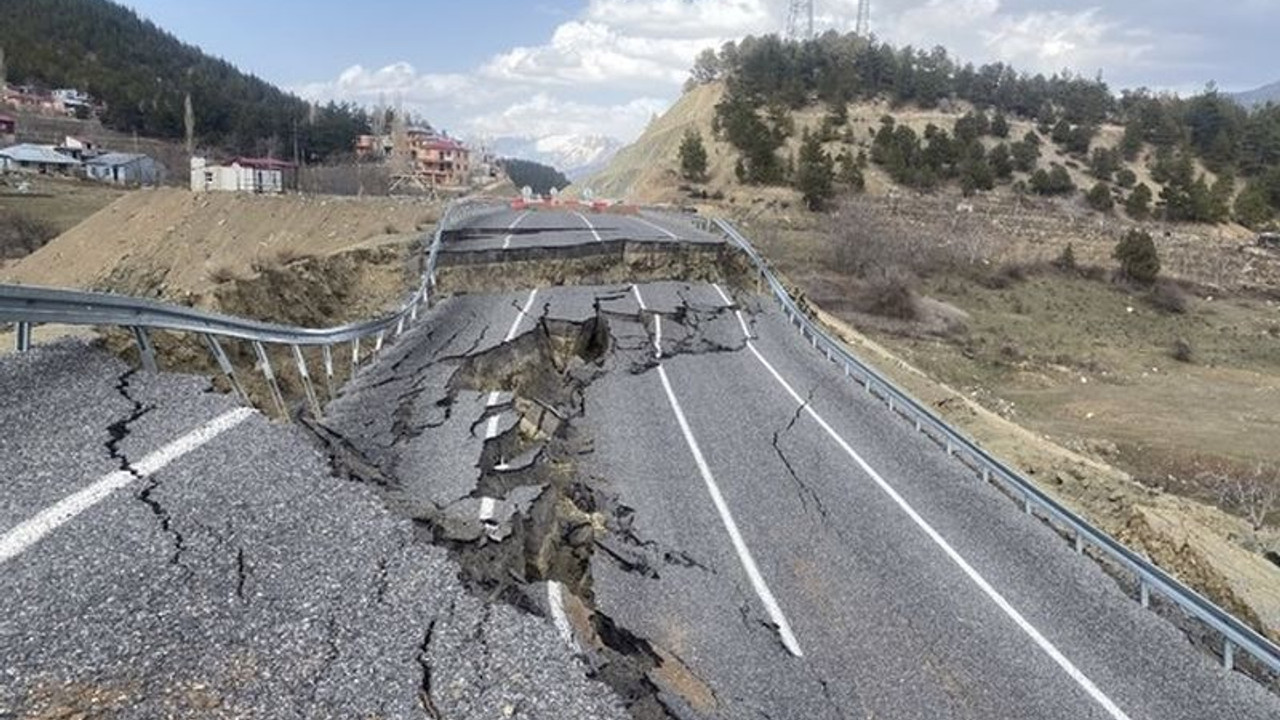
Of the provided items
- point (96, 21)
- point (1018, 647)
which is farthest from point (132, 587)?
point (96, 21)

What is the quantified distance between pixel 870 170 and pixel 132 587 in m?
77.4

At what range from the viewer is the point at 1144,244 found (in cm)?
5347

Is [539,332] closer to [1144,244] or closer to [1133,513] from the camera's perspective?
[1133,513]

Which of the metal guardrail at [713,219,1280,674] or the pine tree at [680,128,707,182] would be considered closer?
the metal guardrail at [713,219,1280,674]

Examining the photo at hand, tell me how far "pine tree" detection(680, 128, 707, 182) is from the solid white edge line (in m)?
58.8

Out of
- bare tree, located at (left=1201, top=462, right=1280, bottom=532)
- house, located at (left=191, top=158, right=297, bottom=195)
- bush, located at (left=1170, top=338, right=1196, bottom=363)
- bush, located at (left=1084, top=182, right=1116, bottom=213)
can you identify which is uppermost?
bush, located at (left=1084, top=182, right=1116, bottom=213)

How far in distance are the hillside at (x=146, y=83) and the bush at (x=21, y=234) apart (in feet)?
177

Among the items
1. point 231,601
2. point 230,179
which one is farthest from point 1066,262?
point 231,601

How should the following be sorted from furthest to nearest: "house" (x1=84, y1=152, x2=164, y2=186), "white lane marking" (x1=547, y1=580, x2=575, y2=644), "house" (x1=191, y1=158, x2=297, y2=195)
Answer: "house" (x1=84, y1=152, x2=164, y2=186)
"house" (x1=191, y1=158, x2=297, y2=195)
"white lane marking" (x1=547, y1=580, x2=575, y2=644)

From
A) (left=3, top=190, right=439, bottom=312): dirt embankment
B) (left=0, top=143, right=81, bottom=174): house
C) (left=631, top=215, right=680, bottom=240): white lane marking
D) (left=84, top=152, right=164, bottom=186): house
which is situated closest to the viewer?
(left=631, top=215, right=680, bottom=240): white lane marking

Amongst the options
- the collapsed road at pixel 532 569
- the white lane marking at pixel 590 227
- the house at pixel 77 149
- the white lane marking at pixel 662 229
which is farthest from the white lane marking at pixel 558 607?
the house at pixel 77 149

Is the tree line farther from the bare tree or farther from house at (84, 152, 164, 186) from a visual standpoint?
house at (84, 152, 164, 186)

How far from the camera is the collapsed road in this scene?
15.3 feet

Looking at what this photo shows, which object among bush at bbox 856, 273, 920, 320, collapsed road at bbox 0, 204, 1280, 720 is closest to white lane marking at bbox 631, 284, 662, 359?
collapsed road at bbox 0, 204, 1280, 720
